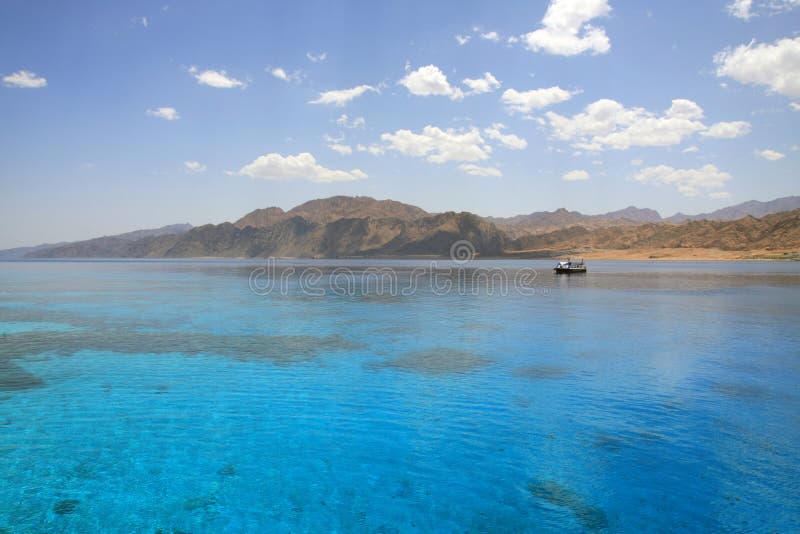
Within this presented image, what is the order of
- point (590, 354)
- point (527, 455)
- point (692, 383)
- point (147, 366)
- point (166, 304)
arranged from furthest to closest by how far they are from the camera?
point (166, 304) → point (590, 354) → point (147, 366) → point (692, 383) → point (527, 455)

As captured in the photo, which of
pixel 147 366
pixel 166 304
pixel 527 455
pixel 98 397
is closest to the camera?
pixel 527 455

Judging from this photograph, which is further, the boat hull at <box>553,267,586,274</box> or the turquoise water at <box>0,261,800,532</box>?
the boat hull at <box>553,267,586,274</box>

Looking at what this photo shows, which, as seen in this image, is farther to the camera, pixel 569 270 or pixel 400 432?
pixel 569 270

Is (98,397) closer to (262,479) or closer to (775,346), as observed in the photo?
(262,479)

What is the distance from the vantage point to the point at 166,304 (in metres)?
57.1

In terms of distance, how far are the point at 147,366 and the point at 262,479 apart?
15487 millimetres

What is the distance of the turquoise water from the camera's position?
11203 mm

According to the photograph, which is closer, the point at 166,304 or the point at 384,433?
the point at 384,433

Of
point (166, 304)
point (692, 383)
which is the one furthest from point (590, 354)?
point (166, 304)

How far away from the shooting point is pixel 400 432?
15.9m

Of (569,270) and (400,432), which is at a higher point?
(569,270)

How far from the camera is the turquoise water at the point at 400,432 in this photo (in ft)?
36.8

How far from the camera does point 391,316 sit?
4600cm

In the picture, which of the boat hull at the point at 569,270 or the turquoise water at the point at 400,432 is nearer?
the turquoise water at the point at 400,432
